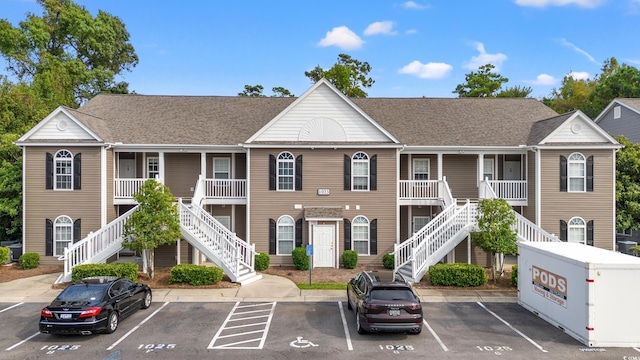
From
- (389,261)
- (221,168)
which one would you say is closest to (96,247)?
(221,168)

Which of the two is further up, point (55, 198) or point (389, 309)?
point (55, 198)

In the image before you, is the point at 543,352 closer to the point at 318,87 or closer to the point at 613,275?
the point at 613,275

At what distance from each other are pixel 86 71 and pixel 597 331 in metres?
50.5

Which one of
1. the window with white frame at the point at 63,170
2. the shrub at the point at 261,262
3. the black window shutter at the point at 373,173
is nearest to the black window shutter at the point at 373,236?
the black window shutter at the point at 373,173

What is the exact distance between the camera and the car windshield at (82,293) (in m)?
12.3

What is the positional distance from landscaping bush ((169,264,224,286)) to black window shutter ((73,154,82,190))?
8.12m

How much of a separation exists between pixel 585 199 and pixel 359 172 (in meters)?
12.3

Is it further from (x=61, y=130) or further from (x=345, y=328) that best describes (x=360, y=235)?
(x=61, y=130)

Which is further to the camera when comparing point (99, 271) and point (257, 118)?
point (257, 118)

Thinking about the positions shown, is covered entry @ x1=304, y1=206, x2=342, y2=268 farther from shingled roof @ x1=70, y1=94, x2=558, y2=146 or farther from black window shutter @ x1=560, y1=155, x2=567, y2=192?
black window shutter @ x1=560, y1=155, x2=567, y2=192

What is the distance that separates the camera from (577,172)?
74.0 ft

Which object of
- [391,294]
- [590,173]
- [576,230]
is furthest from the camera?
[576,230]

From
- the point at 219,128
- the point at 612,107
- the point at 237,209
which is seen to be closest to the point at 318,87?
the point at 219,128

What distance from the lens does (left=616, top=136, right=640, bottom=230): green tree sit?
24.9m
